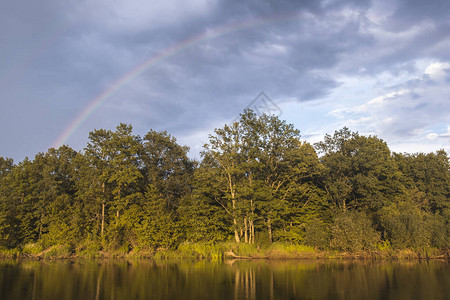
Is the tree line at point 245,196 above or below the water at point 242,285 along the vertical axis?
above

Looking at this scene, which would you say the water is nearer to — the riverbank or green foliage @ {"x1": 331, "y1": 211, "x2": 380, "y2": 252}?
green foliage @ {"x1": 331, "y1": 211, "x2": 380, "y2": 252}

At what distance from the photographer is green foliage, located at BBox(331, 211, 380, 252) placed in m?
40.9

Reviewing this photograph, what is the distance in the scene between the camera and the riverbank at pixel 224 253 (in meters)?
41.7

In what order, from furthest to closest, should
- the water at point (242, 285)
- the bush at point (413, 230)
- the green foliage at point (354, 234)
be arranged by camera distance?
the green foliage at point (354, 234) < the bush at point (413, 230) < the water at point (242, 285)

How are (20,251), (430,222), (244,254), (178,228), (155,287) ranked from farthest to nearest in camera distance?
(20,251) < (178,228) < (244,254) < (430,222) < (155,287)

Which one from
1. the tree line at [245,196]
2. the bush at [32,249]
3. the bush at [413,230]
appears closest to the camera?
the bush at [413,230]

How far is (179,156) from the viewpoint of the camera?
64312 mm

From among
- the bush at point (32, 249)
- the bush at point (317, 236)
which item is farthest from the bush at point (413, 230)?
the bush at point (32, 249)

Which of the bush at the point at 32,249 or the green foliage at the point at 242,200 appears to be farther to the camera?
the bush at the point at 32,249

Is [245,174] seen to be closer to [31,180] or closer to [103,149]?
[103,149]

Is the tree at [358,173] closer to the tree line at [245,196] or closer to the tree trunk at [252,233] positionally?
the tree line at [245,196]

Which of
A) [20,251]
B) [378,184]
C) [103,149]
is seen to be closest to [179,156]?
[103,149]

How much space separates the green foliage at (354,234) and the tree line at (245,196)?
157 millimetres

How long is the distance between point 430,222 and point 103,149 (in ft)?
172
